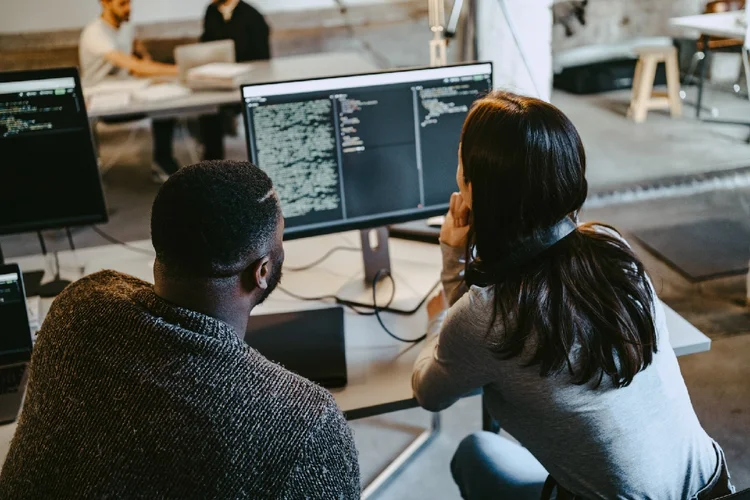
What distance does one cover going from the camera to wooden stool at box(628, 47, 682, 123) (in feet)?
17.9

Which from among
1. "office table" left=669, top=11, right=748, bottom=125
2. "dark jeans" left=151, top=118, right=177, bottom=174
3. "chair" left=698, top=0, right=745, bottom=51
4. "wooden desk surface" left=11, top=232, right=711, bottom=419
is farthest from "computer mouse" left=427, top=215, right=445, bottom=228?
"chair" left=698, top=0, right=745, bottom=51

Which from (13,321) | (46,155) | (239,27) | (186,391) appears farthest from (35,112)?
(239,27)

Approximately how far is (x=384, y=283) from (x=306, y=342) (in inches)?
13.4

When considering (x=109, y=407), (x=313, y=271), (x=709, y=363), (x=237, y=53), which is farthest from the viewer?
(x=237, y=53)

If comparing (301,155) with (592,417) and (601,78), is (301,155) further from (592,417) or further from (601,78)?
(601,78)

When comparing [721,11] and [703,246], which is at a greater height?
[721,11]

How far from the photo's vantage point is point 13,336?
1.39 metres

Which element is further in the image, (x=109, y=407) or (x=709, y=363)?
(x=709, y=363)

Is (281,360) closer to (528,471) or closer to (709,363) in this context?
(528,471)

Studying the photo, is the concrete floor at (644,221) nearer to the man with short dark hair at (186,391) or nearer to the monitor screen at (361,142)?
the monitor screen at (361,142)

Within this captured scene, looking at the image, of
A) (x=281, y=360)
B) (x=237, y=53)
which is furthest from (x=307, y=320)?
(x=237, y=53)

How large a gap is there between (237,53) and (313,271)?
10.7 ft

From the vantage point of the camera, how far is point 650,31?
6.73 m

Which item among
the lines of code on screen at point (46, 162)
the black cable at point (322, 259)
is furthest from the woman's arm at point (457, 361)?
the lines of code on screen at point (46, 162)
